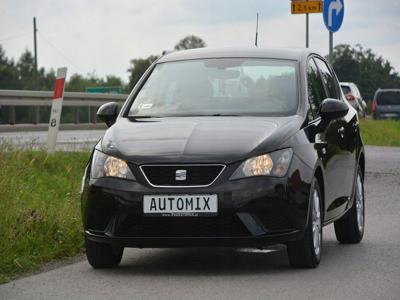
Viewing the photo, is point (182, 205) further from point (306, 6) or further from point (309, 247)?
point (306, 6)

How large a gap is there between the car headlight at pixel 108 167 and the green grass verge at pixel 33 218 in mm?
880

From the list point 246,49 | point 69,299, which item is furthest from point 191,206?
point 246,49

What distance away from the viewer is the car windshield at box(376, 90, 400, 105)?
5616 cm

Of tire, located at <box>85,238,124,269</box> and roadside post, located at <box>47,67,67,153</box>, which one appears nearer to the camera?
tire, located at <box>85,238,124,269</box>

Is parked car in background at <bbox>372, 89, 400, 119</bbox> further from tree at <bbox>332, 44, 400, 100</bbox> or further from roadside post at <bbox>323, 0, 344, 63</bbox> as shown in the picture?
tree at <bbox>332, 44, 400, 100</bbox>

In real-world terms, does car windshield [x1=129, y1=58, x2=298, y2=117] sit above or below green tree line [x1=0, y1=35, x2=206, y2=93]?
above

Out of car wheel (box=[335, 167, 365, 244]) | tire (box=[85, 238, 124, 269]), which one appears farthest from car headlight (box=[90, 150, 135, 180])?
car wheel (box=[335, 167, 365, 244])

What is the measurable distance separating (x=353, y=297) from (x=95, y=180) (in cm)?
209

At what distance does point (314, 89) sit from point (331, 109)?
0.58 metres

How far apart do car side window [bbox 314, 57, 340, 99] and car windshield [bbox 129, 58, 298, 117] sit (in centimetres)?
87

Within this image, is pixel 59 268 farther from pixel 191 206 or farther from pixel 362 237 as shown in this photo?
pixel 362 237

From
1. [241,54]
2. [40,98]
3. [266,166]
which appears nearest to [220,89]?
[241,54]

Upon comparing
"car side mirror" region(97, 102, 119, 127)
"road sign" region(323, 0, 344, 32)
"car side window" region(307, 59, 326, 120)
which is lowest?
"car side mirror" region(97, 102, 119, 127)

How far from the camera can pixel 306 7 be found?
79.1ft
